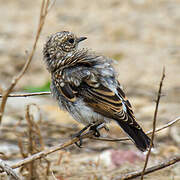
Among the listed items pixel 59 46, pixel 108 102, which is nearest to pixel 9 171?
pixel 108 102

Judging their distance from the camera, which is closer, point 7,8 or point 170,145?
point 170,145

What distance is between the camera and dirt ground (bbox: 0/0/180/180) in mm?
6148

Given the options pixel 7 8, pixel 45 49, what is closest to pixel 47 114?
pixel 45 49

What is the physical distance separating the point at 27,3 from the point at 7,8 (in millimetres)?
567

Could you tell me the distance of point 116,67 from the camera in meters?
9.26

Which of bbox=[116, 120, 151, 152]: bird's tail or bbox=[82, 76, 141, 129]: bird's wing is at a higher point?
bbox=[82, 76, 141, 129]: bird's wing

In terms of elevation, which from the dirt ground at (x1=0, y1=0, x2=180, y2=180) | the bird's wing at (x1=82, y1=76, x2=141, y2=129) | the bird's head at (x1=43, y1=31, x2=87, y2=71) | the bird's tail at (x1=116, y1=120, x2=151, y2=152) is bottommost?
the dirt ground at (x1=0, y1=0, x2=180, y2=180)

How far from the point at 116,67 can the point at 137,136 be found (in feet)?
16.6

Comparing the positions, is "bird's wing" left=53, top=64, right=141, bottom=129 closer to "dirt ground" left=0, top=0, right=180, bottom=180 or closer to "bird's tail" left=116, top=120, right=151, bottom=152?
"bird's tail" left=116, top=120, right=151, bottom=152

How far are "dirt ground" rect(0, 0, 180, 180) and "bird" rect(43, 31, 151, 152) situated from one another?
0.71 m

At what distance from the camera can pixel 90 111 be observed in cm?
449

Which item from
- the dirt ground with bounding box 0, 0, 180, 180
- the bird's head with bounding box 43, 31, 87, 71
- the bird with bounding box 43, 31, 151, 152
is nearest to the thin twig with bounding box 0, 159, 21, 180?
the bird with bounding box 43, 31, 151, 152

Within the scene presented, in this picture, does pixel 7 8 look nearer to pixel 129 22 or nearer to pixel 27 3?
pixel 27 3

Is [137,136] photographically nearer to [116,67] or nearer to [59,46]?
[59,46]
